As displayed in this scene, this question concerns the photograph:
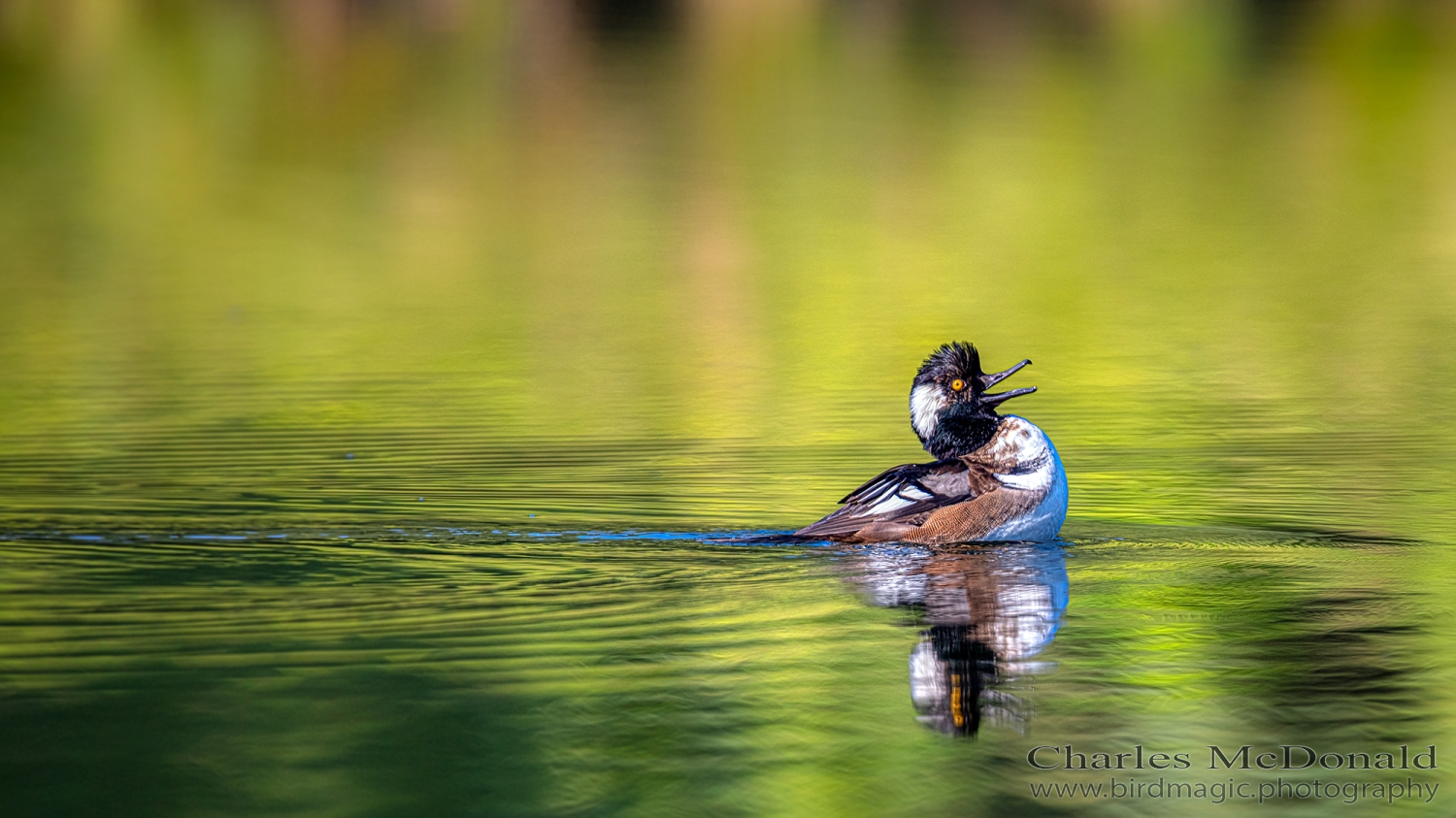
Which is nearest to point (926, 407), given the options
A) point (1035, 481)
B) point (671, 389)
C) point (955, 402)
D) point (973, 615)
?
point (955, 402)

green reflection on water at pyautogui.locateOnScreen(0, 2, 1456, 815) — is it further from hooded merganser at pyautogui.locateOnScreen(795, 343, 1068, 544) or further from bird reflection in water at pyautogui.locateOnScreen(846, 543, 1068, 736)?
hooded merganser at pyautogui.locateOnScreen(795, 343, 1068, 544)

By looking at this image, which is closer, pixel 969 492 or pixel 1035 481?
pixel 1035 481

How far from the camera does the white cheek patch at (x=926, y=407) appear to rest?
34.8 feet

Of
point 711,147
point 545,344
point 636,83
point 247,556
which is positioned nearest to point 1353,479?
point 247,556

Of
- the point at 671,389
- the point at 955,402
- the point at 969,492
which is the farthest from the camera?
the point at 671,389

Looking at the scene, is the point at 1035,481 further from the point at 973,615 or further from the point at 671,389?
the point at 671,389

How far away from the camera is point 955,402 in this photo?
10.6m

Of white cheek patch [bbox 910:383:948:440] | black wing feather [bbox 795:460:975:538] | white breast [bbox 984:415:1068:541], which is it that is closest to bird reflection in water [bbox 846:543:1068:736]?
white breast [bbox 984:415:1068:541]

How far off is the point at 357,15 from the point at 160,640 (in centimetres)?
4673

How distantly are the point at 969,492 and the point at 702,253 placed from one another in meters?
19.2

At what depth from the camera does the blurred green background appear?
42.1 ft

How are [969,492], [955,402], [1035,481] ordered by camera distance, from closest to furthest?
[1035,481] < [969,492] < [955,402]

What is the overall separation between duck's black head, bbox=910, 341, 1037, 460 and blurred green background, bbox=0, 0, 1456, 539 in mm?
879

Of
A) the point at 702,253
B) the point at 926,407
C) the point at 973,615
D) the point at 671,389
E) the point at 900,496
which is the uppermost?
the point at 702,253
